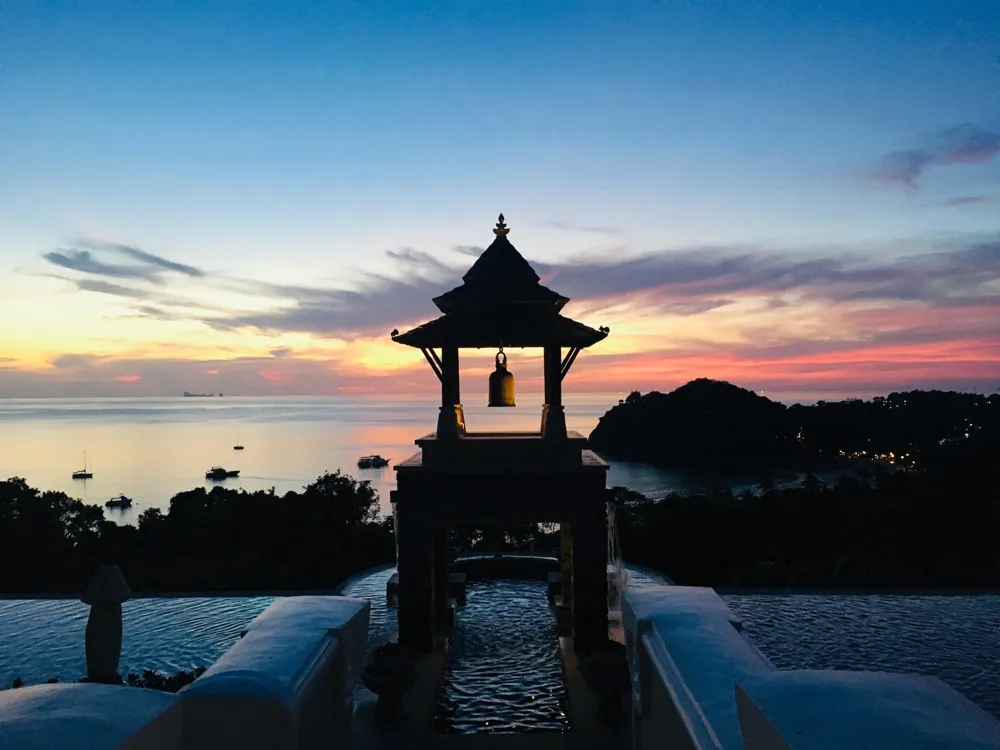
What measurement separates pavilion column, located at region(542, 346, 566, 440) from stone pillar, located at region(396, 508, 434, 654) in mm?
2145

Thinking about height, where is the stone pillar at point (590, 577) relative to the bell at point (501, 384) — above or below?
below

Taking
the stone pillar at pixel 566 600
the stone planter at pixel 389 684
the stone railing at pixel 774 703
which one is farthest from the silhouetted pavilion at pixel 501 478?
the stone railing at pixel 774 703

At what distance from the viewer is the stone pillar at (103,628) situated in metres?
6.72

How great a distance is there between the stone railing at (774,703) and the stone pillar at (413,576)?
5383mm

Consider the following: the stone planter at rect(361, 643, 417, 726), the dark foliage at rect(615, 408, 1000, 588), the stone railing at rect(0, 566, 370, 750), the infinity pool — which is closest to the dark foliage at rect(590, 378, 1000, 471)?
the dark foliage at rect(615, 408, 1000, 588)

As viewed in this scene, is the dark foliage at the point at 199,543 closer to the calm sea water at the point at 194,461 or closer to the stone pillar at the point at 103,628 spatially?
the stone pillar at the point at 103,628

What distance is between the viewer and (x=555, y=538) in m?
20.2

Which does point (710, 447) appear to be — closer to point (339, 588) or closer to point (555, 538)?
point (555, 538)

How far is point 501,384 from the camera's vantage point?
→ 9141 mm

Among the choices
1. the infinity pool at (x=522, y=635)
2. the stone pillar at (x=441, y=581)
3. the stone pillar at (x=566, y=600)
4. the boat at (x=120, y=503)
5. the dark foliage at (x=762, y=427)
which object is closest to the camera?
the infinity pool at (x=522, y=635)

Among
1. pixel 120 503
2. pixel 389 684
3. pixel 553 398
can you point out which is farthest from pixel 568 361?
pixel 120 503

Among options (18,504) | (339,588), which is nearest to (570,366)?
(339,588)

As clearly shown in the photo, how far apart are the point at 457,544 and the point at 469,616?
8.91 m

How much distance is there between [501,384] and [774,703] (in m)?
7.04
